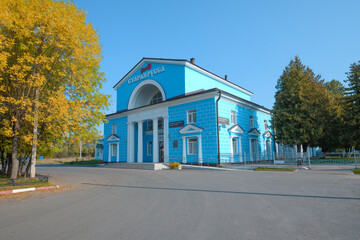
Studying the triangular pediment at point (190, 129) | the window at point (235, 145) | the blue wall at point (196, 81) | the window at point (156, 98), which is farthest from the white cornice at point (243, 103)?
the window at point (156, 98)

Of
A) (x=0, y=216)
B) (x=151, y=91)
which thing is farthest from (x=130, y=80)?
(x=0, y=216)

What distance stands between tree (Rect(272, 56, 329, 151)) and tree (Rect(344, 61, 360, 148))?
194cm

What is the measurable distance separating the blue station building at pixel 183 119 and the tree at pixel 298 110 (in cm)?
281

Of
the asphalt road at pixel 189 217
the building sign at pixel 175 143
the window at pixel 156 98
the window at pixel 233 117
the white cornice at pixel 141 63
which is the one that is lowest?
the asphalt road at pixel 189 217

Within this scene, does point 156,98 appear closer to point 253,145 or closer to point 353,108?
point 253,145

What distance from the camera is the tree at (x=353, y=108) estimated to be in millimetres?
20891

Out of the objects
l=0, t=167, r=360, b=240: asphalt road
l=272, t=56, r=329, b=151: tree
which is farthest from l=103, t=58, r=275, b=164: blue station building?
l=0, t=167, r=360, b=240: asphalt road

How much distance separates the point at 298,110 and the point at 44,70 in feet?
72.2

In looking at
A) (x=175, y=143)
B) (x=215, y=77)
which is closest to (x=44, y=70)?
(x=175, y=143)

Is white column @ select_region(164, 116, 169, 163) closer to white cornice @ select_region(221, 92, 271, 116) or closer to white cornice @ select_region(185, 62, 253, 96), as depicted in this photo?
white cornice @ select_region(185, 62, 253, 96)

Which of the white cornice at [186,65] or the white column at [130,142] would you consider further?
the white column at [130,142]

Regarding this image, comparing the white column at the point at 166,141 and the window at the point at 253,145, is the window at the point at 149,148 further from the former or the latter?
the window at the point at 253,145

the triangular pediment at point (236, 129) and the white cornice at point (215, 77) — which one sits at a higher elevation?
the white cornice at point (215, 77)

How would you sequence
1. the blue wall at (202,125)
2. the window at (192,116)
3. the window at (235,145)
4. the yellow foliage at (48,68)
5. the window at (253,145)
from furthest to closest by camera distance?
the window at (253,145), the window at (235,145), the window at (192,116), the blue wall at (202,125), the yellow foliage at (48,68)
